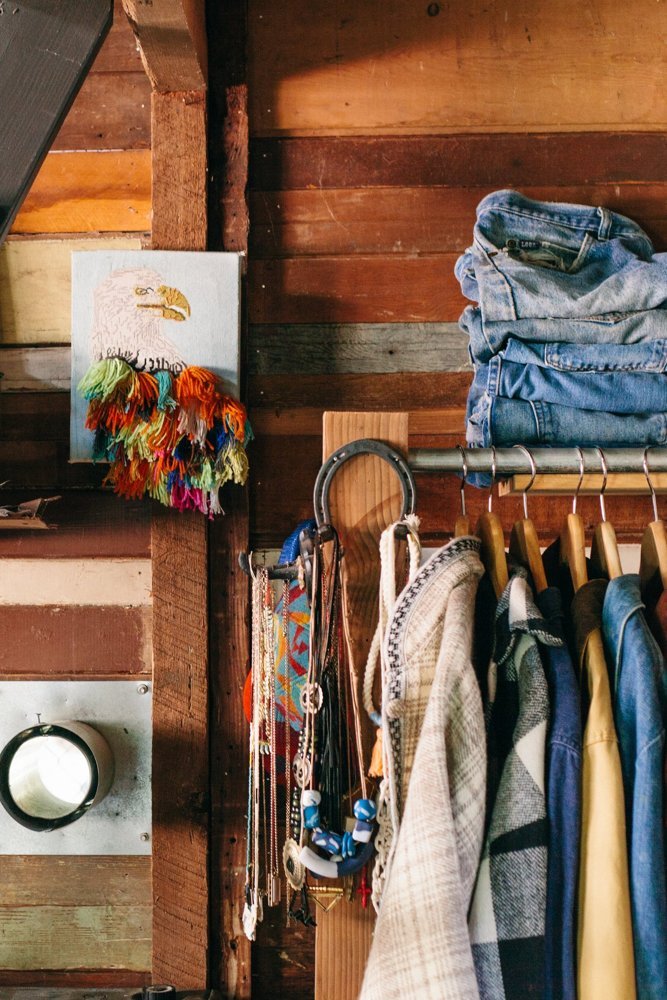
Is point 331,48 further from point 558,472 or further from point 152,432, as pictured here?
point 558,472

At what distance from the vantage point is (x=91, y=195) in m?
1.34

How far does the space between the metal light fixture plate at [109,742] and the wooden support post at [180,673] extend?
4 cm

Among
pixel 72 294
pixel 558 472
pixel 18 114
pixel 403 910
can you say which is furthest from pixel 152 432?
pixel 403 910

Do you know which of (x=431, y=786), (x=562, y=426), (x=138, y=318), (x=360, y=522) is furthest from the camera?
(x=138, y=318)

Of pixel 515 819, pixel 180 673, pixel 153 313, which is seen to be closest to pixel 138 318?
pixel 153 313

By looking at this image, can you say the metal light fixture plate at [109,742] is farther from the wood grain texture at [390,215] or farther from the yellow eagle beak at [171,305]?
the wood grain texture at [390,215]

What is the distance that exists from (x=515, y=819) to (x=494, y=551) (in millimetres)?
295

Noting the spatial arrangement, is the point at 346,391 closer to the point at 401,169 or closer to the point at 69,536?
the point at 401,169

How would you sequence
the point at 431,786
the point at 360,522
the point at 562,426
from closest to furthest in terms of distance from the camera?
the point at 431,786
the point at 360,522
the point at 562,426

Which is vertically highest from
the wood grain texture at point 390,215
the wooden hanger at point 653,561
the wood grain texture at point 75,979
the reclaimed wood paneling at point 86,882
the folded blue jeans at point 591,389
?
the wood grain texture at point 390,215

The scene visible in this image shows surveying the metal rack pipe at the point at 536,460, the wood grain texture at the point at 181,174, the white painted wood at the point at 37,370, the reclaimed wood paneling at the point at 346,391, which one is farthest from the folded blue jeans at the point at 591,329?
the white painted wood at the point at 37,370

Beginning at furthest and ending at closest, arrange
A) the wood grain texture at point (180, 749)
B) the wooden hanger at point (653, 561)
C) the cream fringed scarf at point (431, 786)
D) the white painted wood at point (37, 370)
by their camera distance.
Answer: the white painted wood at point (37, 370)
the wood grain texture at point (180, 749)
the wooden hanger at point (653, 561)
the cream fringed scarf at point (431, 786)

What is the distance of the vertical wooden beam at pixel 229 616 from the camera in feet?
4.13

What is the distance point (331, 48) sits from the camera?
134 centimetres
